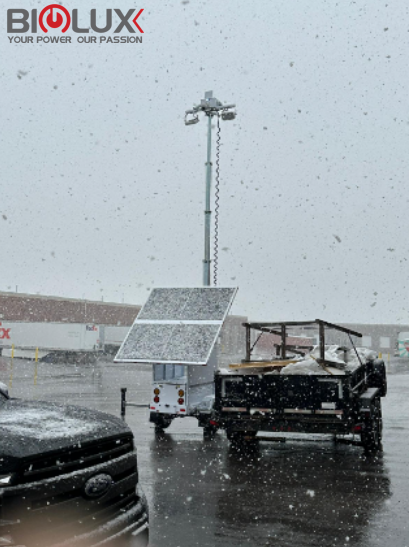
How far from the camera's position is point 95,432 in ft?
15.3

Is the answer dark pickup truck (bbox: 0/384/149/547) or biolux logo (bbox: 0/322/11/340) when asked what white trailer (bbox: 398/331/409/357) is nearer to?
biolux logo (bbox: 0/322/11/340)

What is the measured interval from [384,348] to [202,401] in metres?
74.6

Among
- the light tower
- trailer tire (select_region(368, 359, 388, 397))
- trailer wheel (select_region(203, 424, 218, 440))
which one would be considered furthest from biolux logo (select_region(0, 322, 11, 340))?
trailer tire (select_region(368, 359, 388, 397))

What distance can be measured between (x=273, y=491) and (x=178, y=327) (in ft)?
19.1

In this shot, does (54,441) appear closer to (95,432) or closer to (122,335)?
(95,432)

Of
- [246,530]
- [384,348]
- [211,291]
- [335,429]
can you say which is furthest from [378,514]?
[384,348]

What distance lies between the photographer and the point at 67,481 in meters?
4.18

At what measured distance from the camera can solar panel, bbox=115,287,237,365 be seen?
42.1 ft

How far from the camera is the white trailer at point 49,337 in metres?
47.5

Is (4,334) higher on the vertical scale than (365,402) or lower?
lower

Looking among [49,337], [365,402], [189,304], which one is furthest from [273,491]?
[49,337]

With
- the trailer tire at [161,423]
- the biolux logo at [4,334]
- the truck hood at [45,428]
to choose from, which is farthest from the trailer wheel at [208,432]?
the biolux logo at [4,334]

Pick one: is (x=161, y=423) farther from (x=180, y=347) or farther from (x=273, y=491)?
(x=273, y=491)

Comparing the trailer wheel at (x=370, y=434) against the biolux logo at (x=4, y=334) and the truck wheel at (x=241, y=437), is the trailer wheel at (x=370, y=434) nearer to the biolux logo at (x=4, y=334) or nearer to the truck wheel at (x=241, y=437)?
the truck wheel at (x=241, y=437)
